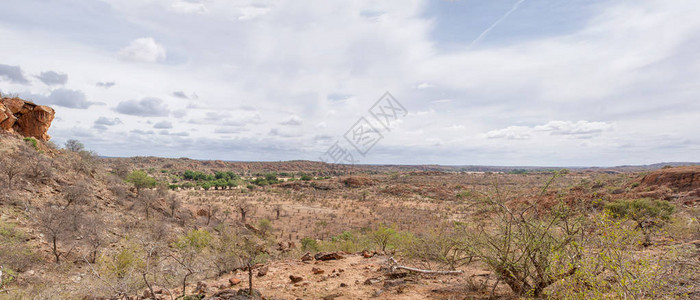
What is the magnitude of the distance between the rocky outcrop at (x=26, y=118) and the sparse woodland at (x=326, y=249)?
1.64 metres

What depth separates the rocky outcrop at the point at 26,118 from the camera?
19.4 m

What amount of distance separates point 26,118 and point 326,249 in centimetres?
2349

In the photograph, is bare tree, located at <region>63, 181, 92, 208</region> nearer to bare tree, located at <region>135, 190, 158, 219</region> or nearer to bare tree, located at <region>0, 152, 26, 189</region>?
bare tree, located at <region>0, 152, 26, 189</region>

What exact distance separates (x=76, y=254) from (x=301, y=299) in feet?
31.6

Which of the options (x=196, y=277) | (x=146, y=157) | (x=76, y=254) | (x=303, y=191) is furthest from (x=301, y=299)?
(x=146, y=157)

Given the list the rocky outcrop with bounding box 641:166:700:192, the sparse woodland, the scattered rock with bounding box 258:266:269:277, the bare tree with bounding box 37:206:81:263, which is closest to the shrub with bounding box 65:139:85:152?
the sparse woodland

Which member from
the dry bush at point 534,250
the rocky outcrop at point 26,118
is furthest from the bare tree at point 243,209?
the dry bush at point 534,250

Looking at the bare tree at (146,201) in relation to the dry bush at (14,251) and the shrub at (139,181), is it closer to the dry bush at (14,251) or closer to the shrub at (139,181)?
the shrub at (139,181)

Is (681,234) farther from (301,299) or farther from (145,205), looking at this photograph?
(145,205)

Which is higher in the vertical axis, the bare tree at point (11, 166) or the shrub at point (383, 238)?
the bare tree at point (11, 166)

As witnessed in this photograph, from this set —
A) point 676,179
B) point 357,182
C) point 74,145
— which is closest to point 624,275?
point 676,179

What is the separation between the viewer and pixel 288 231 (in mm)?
22344

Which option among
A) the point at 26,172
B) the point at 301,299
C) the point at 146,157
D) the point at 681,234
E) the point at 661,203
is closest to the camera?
the point at 301,299

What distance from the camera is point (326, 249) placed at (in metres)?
14.6
